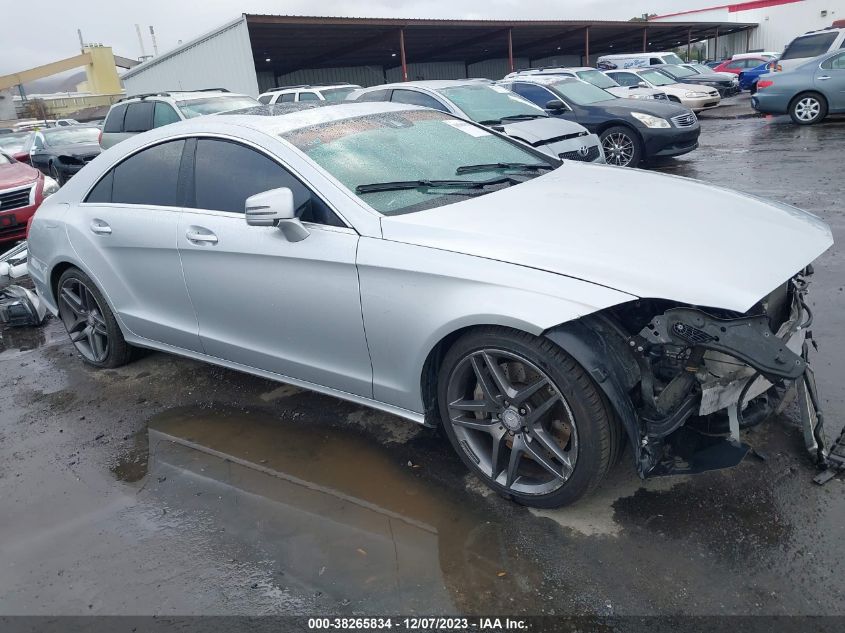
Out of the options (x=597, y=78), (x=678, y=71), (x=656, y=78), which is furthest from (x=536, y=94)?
(x=678, y=71)

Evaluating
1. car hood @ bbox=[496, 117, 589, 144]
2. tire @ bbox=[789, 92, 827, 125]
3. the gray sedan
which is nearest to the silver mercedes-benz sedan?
car hood @ bbox=[496, 117, 589, 144]

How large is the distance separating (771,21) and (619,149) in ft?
169

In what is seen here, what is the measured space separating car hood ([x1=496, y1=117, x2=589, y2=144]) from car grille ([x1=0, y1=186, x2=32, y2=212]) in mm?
6161

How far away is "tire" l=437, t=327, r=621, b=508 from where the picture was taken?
2541mm

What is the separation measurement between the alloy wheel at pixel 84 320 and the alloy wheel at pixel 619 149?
8.15 meters

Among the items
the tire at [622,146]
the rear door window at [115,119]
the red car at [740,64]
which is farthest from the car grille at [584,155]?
the red car at [740,64]

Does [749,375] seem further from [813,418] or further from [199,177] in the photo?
[199,177]

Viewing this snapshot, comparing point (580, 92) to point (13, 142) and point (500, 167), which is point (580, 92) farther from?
point (13, 142)

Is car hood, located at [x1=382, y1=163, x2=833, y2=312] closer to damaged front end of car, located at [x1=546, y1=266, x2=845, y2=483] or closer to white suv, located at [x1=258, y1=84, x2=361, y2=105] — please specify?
damaged front end of car, located at [x1=546, y1=266, x2=845, y2=483]

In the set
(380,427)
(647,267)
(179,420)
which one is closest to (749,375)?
(647,267)

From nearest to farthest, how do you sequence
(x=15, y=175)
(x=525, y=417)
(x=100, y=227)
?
1. (x=525, y=417)
2. (x=100, y=227)
3. (x=15, y=175)

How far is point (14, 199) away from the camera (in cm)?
855

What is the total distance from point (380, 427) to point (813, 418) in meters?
2.07

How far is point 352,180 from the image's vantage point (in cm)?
321
